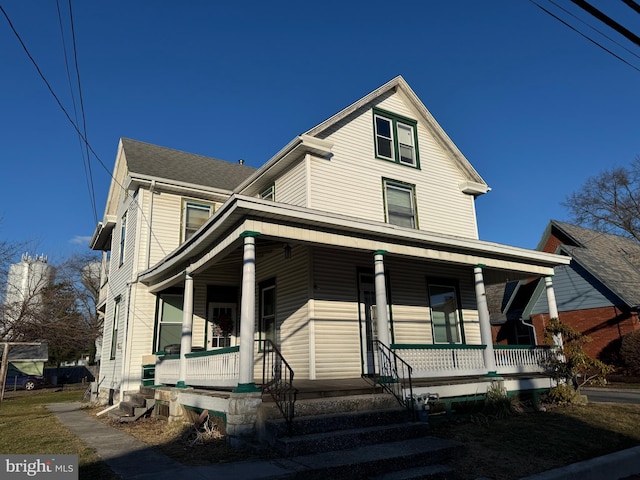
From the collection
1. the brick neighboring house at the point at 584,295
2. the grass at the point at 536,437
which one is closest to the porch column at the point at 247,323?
the grass at the point at 536,437

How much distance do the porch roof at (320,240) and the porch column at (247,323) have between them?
1.37 feet

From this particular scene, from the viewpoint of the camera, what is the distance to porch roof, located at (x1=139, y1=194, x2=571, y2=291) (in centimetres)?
801

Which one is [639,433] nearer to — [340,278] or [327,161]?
[340,278]

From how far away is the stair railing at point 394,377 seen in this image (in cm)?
808

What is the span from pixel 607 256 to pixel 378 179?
16.0 m

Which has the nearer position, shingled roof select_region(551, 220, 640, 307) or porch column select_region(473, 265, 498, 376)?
porch column select_region(473, 265, 498, 376)

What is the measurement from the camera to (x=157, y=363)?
12.0 meters

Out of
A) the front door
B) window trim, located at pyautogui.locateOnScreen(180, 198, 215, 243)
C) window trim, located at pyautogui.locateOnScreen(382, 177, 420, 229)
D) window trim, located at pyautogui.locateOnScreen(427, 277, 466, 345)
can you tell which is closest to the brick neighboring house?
window trim, located at pyautogui.locateOnScreen(427, 277, 466, 345)

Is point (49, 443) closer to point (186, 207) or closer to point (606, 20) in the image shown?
point (186, 207)

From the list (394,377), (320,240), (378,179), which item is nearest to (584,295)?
(378,179)

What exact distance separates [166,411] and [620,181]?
40975mm

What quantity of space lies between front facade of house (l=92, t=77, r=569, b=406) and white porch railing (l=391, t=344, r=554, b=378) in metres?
0.05

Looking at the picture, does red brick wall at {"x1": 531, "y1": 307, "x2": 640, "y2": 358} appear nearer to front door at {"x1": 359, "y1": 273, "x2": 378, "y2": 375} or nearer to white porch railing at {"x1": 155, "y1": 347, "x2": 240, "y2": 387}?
front door at {"x1": 359, "y1": 273, "x2": 378, "y2": 375}

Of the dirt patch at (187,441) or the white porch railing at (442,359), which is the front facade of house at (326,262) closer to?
the white porch railing at (442,359)
